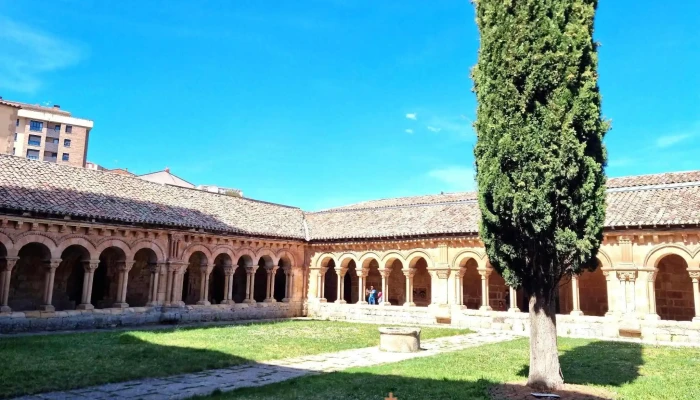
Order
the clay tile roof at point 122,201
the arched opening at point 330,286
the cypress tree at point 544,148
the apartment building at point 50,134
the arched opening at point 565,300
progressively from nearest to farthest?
the cypress tree at point 544,148
the clay tile roof at point 122,201
the arched opening at point 565,300
the arched opening at point 330,286
the apartment building at point 50,134

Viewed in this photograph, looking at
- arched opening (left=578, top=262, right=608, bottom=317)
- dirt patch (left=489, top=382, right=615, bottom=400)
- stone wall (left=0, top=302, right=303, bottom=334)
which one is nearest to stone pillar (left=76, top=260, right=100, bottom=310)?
stone wall (left=0, top=302, right=303, bottom=334)

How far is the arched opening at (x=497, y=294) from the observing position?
21.9 m

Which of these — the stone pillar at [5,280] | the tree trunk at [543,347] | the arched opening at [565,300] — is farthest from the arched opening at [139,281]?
the arched opening at [565,300]

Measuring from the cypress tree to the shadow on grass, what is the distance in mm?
1315

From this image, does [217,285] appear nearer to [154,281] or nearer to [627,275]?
[154,281]

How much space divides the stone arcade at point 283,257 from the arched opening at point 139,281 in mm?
49

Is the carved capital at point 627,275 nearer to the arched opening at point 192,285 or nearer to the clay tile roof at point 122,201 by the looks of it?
the clay tile roof at point 122,201

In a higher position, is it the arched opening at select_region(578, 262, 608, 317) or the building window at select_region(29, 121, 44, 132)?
the building window at select_region(29, 121, 44, 132)

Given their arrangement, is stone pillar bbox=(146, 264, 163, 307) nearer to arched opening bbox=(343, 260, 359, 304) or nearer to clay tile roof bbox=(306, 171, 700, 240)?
clay tile roof bbox=(306, 171, 700, 240)

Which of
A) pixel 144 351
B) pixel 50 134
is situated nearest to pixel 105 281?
pixel 144 351

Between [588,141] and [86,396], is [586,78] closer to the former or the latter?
[588,141]

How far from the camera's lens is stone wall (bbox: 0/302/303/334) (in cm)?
1468

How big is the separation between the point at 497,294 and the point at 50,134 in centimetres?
6262

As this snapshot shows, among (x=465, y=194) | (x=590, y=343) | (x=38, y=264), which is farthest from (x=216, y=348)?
(x=465, y=194)
